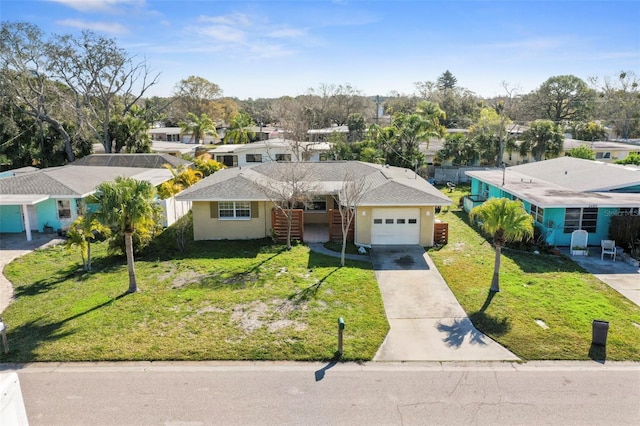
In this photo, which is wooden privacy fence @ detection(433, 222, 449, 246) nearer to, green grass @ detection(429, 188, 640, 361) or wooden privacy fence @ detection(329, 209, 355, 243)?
green grass @ detection(429, 188, 640, 361)

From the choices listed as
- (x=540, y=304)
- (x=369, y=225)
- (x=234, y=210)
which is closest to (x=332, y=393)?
(x=540, y=304)

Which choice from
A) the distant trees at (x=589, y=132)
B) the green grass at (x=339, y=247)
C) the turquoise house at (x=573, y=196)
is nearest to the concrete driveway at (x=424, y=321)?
the green grass at (x=339, y=247)

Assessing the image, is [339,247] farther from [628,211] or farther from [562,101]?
[562,101]

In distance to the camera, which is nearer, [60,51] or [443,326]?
[443,326]

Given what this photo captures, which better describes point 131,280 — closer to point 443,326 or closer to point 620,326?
point 443,326

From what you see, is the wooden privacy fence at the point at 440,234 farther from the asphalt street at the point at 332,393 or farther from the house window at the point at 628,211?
the asphalt street at the point at 332,393

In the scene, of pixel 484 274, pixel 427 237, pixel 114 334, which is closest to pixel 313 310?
pixel 114 334
